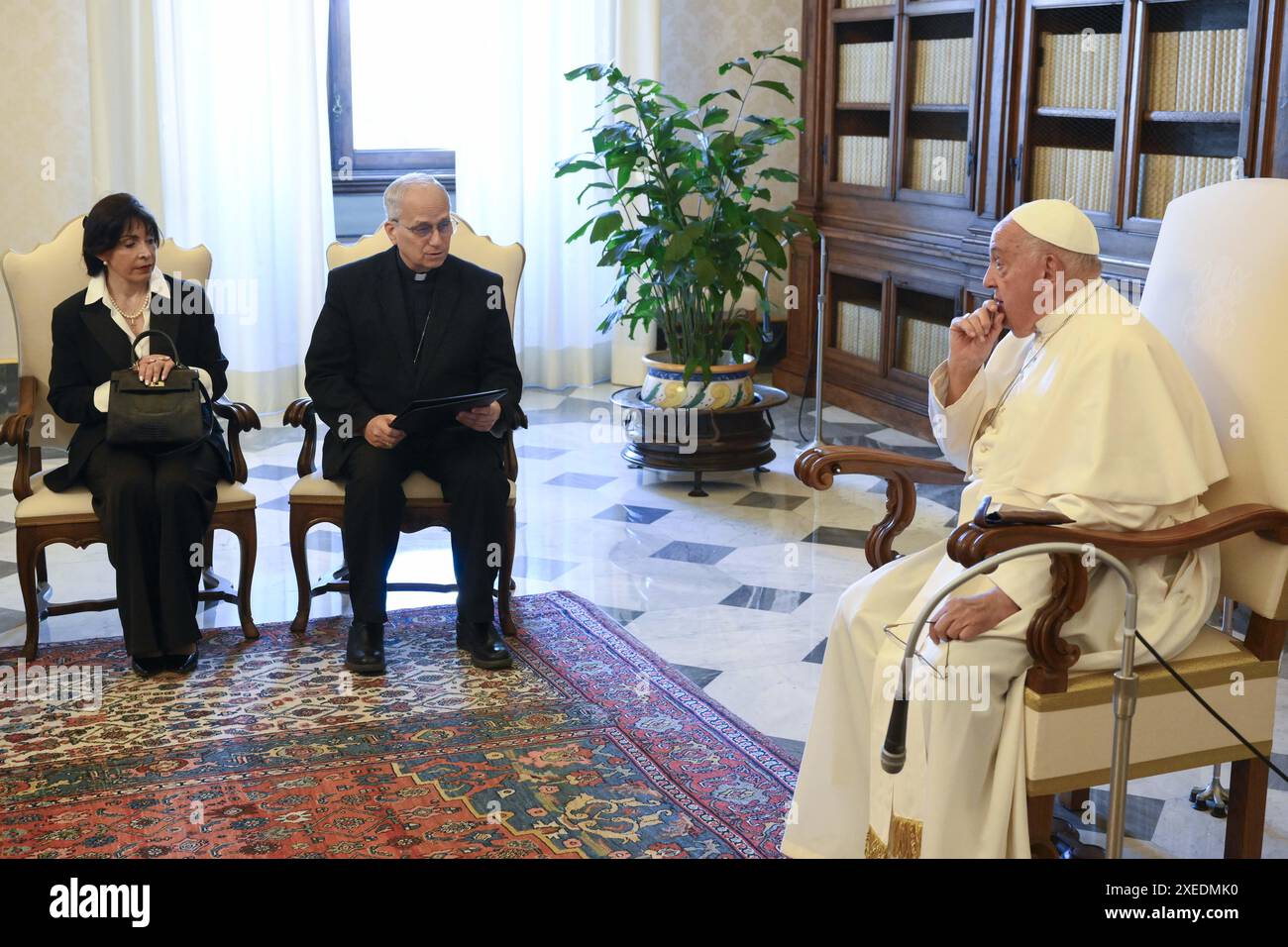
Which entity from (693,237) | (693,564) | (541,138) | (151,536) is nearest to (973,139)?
(693,237)

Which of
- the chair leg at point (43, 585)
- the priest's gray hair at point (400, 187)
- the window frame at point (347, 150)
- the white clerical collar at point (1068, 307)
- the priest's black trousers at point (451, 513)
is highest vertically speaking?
the window frame at point (347, 150)

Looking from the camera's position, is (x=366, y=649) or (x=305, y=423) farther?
(x=305, y=423)

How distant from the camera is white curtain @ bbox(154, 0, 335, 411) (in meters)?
6.81

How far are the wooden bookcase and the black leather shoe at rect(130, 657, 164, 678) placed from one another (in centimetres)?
340

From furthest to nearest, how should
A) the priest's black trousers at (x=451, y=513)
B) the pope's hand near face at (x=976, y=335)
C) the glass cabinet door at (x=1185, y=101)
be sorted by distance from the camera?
1. the glass cabinet door at (x=1185, y=101)
2. the priest's black trousers at (x=451, y=513)
3. the pope's hand near face at (x=976, y=335)

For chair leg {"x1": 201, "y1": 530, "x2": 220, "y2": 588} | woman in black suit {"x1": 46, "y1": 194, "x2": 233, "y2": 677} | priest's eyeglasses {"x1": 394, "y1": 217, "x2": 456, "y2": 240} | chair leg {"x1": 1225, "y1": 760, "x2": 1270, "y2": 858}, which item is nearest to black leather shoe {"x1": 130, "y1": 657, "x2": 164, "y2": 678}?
woman in black suit {"x1": 46, "y1": 194, "x2": 233, "y2": 677}

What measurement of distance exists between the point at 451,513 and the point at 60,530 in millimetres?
1048

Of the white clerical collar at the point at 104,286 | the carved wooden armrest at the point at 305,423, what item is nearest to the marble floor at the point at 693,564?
the carved wooden armrest at the point at 305,423

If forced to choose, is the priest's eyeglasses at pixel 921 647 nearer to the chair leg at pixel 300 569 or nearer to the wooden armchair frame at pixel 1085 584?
the wooden armchair frame at pixel 1085 584

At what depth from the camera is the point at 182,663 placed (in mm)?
3969

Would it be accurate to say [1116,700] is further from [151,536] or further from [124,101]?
[124,101]

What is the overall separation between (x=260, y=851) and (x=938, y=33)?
5066 millimetres

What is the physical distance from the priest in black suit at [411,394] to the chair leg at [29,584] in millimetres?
807

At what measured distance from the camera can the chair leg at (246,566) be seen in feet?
13.6
